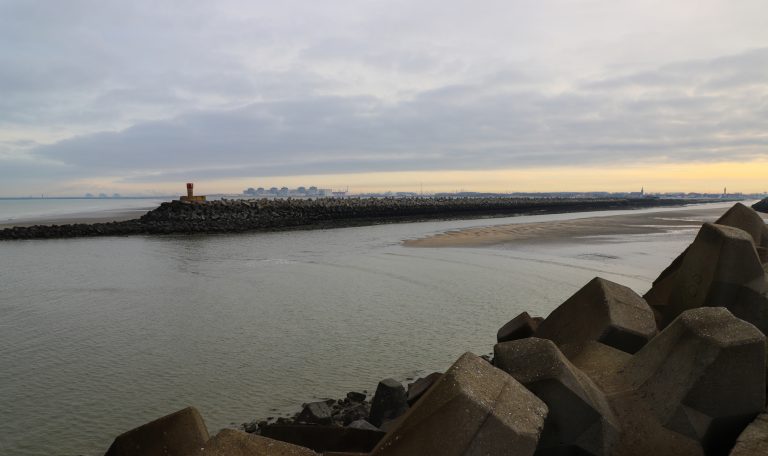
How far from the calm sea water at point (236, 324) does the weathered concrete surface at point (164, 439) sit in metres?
1.55

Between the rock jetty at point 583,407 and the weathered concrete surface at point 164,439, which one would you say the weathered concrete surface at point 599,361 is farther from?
the weathered concrete surface at point 164,439

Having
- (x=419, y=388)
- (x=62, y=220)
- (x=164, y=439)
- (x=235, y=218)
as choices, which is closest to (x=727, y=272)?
(x=419, y=388)

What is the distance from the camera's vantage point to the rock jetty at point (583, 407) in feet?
8.14

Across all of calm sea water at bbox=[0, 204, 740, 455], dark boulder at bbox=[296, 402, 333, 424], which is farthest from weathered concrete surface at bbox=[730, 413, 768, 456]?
calm sea water at bbox=[0, 204, 740, 455]

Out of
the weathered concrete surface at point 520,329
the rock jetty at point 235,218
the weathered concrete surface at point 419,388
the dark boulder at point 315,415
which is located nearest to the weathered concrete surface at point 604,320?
the weathered concrete surface at point 520,329

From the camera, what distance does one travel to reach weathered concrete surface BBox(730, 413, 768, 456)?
263 centimetres

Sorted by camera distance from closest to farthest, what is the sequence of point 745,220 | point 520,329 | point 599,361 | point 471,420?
1. point 471,420
2. point 599,361
3. point 520,329
4. point 745,220

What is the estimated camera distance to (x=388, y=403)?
14.2 ft

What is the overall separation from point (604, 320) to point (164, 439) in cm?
321

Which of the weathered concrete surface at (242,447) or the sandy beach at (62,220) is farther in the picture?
the sandy beach at (62,220)

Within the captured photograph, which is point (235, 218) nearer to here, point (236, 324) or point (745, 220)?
point (236, 324)

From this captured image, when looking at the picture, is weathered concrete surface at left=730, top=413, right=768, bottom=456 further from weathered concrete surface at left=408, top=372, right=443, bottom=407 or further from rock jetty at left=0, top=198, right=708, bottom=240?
rock jetty at left=0, top=198, right=708, bottom=240

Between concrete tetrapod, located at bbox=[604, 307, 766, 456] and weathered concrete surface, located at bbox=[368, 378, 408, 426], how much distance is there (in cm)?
176

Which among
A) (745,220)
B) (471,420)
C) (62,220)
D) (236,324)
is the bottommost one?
(236,324)
